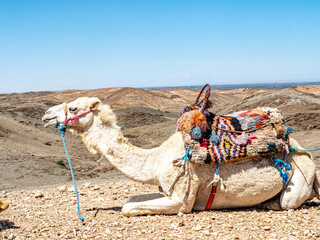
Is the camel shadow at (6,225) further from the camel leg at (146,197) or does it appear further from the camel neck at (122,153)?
the camel leg at (146,197)

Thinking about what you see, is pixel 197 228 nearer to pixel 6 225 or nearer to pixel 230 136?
pixel 230 136

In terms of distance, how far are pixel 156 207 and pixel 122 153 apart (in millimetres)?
1019

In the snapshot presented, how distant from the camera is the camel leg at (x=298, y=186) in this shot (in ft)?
17.0

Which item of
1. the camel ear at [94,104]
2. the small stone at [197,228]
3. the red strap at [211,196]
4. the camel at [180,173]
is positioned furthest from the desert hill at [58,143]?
the small stone at [197,228]

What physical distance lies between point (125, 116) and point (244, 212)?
3675 centimetres

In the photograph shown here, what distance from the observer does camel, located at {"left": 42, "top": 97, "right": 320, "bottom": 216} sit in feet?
16.6

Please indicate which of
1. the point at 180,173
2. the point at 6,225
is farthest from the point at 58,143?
the point at 180,173

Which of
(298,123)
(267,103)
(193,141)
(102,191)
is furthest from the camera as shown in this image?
(267,103)

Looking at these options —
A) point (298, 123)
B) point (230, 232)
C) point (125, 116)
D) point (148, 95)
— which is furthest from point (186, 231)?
point (148, 95)

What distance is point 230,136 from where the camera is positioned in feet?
16.9

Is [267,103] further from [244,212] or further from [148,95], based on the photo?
[148,95]

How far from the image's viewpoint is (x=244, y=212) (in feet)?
17.2

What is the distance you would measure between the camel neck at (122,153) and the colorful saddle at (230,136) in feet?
2.32

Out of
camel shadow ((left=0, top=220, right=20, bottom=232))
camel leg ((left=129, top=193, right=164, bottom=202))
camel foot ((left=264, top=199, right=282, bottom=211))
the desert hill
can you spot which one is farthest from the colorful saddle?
the desert hill
